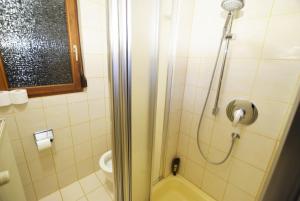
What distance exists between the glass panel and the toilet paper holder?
431mm

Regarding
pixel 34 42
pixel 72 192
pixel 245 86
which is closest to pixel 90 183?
pixel 72 192

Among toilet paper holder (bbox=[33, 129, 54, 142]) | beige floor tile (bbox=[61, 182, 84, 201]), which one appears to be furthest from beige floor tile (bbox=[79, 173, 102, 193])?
toilet paper holder (bbox=[33, 129, 54, 142])

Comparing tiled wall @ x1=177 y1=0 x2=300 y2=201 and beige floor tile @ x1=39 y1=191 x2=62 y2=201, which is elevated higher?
tiled wall @ x1=177 y1=0 x2=300 y2=201

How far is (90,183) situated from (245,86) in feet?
6.10

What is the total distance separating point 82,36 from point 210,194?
6.39 feet

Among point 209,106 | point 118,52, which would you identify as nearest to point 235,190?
point 209,106

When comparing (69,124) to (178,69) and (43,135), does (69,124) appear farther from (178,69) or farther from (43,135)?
(178,69)

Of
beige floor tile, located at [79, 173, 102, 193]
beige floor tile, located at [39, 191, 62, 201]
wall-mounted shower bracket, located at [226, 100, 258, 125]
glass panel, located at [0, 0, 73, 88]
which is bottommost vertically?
beige floor tile, located at [79, 173, 102, 193]

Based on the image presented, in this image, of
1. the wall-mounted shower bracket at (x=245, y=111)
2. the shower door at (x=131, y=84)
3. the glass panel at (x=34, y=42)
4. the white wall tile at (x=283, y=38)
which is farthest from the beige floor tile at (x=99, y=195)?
the white wall tile at (x=283, y=38)

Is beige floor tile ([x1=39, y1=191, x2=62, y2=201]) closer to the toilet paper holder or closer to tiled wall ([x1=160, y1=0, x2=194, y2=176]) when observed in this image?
the toilet paper holder

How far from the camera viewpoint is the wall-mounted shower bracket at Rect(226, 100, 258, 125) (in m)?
0.98

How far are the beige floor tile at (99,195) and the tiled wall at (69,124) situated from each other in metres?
0.28

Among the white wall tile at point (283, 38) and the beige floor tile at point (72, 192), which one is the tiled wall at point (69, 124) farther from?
the white wall tile at point (283, 38)

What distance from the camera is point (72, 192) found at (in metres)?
1.54
